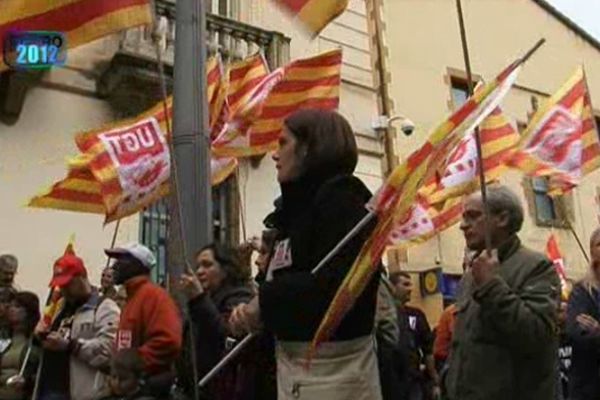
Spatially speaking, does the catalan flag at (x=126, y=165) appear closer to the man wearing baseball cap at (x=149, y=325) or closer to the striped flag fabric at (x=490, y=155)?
the man wearing baseball cap at (x=149, y=325)

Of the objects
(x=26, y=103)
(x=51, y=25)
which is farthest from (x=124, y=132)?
(x=26, y=103)

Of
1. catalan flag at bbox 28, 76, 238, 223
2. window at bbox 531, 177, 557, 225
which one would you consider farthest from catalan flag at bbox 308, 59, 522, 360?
window at bbox 531, 177, 557, 225

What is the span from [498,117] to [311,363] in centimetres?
583

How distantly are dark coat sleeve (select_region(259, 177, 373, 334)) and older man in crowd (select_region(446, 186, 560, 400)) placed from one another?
68 cm

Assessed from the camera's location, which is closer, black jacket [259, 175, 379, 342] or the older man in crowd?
black jacket [259, 175, 379, 342]

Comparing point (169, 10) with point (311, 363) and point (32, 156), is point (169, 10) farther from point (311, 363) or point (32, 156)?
point (311, 363)

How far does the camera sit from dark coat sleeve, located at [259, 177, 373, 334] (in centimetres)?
287

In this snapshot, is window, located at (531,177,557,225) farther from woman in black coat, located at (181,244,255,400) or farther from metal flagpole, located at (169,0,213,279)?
woman in black coat, located at (181,244,255,400)

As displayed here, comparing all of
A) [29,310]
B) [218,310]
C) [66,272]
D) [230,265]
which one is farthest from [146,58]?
[218,310]

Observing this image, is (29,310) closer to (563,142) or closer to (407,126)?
(563,142)

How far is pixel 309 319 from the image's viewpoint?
2.89 m

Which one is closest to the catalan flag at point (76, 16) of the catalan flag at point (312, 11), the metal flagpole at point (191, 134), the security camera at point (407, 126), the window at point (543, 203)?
the metal flagpole at point (191, 134)

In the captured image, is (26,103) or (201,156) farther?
(26,103)

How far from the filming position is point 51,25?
5.59 m
